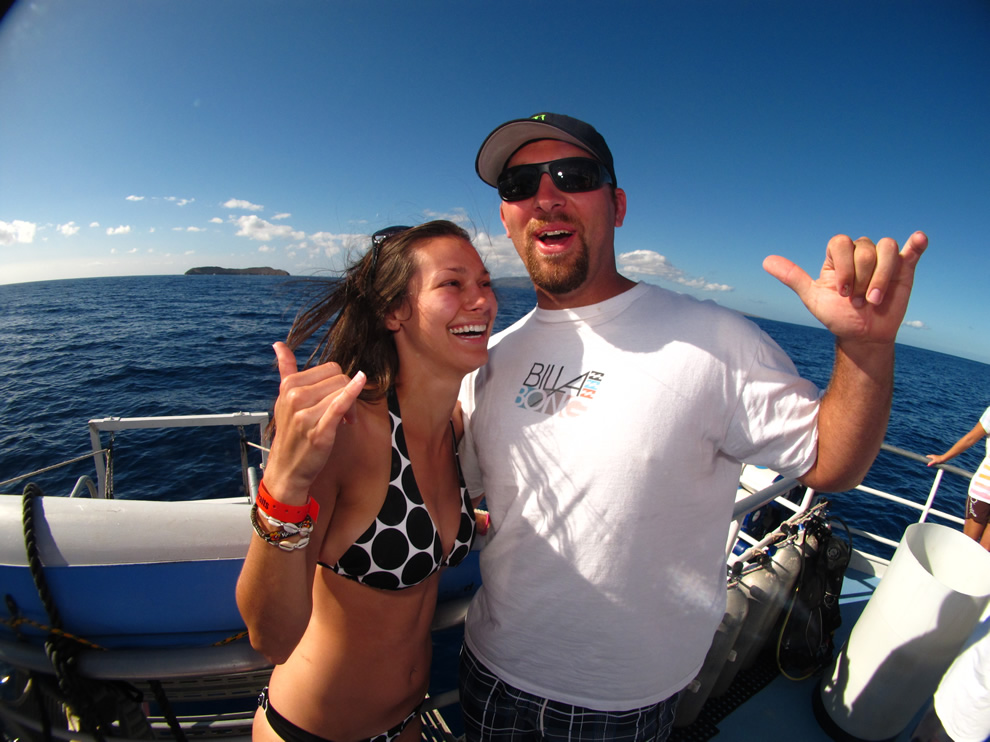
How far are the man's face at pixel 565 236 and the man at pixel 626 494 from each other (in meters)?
0.16

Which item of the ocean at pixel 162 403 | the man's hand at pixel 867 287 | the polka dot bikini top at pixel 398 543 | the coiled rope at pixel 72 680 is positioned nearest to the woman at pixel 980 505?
the man's hand at pixel 867 287

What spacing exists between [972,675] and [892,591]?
0.42 m

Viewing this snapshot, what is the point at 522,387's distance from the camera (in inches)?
65.0

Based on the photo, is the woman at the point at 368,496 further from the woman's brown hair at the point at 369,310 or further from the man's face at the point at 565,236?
the man's face at the point at 565,236

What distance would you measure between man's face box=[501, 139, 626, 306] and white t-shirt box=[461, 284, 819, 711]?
284mm

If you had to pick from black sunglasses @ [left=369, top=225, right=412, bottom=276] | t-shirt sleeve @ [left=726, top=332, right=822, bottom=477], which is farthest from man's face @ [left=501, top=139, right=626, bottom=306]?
t-shirt sleeve @ [left=726, top=332, right=822, bottom=477]

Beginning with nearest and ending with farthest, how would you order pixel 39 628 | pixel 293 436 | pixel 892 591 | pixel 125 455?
pixel 293 436 < pixel 39 628 < pixel 892 591 < pixel 125 455

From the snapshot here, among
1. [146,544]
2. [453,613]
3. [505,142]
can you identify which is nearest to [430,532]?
[453,613]

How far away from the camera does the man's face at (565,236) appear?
68.0 inches

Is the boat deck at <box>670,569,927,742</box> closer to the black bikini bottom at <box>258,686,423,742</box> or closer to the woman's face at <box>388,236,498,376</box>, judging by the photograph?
the black bikini bottom at <box>258,686,423,742</box>

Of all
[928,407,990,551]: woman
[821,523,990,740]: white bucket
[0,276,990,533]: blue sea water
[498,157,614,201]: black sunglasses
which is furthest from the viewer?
[0,276,990,533]: blue sea water

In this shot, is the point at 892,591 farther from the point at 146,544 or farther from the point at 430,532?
the point at 146,544

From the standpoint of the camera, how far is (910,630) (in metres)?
2.12

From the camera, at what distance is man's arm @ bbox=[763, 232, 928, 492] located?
106 centimetres
